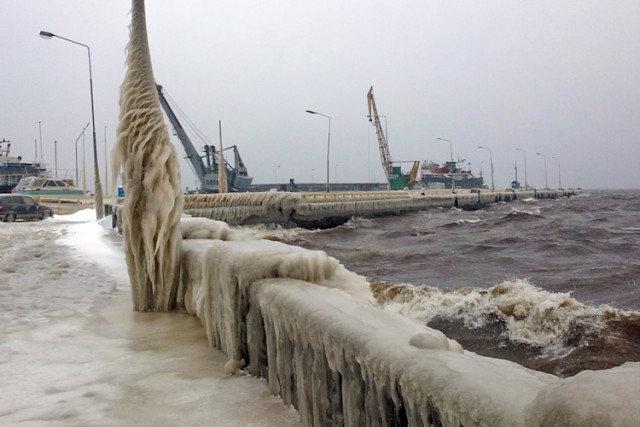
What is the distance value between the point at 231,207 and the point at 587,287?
19574 millimetres

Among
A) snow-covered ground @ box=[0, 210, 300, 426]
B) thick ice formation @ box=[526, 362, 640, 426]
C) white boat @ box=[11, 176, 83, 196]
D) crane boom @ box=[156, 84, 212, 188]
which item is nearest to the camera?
thick ice formation @ box=[526, 362, 640, 426]

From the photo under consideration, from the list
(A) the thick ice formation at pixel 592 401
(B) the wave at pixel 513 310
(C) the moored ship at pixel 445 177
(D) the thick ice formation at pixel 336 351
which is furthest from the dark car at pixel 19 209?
(C) the moored ship at pixel 445 177

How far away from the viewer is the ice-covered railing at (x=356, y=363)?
1.39 m

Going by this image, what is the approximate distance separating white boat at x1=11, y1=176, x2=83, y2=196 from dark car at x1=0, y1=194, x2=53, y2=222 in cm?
1881

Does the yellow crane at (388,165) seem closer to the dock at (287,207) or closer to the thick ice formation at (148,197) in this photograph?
the dock at (287,207)

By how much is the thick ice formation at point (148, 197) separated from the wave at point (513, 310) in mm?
3361

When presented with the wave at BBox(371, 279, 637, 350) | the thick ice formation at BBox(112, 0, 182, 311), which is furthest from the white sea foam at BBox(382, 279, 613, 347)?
the thick ice formation at BBox(112, 0, 182, 311)

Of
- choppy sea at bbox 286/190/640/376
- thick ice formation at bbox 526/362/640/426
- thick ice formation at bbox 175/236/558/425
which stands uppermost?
thick ice formation at bbox 526/362/640/426

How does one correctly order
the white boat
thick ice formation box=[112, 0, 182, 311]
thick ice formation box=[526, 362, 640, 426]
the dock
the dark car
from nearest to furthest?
thick ice formation box=[526, 362, 640, 426]
thick ice formation box=[112, 0, 182, 311]
the dark car
the dock
the white boat

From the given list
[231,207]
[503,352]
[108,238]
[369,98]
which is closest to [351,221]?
[231,207]

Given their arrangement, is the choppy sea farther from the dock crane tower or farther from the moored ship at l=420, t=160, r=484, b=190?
the moored ship at l=420, t=160, r=484, b=190

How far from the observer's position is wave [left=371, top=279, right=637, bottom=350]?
20.7ft

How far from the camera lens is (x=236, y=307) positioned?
369cm

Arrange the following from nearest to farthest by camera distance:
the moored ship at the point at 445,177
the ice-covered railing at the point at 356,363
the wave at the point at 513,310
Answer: the ice-covered railing at the point at 356,363 < the wave at the point at 513,310 < the moored ship at the point at 445,177
